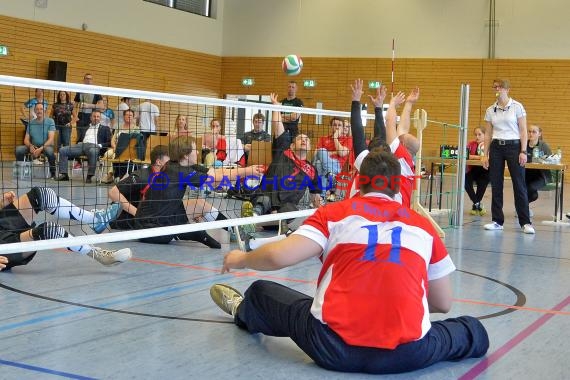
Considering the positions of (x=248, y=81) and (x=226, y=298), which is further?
(x=248, y=81)

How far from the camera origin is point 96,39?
21.3 meters

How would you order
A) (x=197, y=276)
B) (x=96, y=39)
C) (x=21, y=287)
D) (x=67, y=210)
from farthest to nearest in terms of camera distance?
(x=96, y=39) < (x=67, y=210) < (x=197, y=276) < (x=21, y=287)

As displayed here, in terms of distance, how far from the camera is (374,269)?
3.22 m

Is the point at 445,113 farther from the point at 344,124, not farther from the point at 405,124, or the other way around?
the point at 405,124

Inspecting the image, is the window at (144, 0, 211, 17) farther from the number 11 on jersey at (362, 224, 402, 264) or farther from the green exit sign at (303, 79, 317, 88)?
the number 11 on jersey at (362, 224, 402, 264)

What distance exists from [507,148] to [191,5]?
17243 millimetres

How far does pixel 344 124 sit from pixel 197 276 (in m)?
4.28

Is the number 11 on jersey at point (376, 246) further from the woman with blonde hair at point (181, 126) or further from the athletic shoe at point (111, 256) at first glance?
the woman with blonde hair at point (181, 126)

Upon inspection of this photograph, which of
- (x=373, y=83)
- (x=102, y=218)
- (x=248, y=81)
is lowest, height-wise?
(x=102, y=218)

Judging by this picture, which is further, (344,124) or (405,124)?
(344,124)

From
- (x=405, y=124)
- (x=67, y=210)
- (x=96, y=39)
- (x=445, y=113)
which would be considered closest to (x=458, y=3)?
(x=445, y=113)

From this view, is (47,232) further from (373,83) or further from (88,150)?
(373,83)

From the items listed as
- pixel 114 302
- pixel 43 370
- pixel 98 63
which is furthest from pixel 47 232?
pixel 98 63

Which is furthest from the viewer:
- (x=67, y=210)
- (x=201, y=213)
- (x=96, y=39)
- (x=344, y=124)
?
(x=96, y=39)
